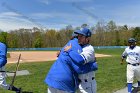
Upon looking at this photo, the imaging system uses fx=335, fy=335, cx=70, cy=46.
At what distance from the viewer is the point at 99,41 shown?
98.1m

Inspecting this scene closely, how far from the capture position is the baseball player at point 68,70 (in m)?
5.13

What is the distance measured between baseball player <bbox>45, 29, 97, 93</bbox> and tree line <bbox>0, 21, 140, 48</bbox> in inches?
3404

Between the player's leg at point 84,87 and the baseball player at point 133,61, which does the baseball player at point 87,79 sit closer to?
the player's leg at point 84,87

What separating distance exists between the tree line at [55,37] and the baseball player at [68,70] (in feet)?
284

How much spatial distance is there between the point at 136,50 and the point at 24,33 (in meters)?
88.5

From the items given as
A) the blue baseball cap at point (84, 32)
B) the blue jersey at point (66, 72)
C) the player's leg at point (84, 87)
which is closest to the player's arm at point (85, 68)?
the blue jersey at point (66, 72)

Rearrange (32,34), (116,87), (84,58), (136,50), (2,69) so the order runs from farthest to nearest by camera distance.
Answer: (32,34) < (116,87) < (136,50) < (2,69) < (84,58)

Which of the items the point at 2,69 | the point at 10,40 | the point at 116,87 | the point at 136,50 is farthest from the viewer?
the point at 10,40

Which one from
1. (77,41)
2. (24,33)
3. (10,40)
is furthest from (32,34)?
(77,41)

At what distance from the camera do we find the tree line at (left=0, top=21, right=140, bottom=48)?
9475 centimetres

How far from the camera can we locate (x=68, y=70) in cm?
512

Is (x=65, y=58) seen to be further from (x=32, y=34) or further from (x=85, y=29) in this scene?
(x=32, y=34)

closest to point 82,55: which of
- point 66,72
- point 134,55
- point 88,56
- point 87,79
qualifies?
point 88,56

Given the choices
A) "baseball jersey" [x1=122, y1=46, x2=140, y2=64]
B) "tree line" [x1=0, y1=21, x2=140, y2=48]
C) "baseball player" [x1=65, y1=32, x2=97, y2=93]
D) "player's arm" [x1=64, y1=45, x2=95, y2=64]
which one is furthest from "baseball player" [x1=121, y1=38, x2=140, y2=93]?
"tree line" [x1=0, y1=21, x2=140, y2=48]
